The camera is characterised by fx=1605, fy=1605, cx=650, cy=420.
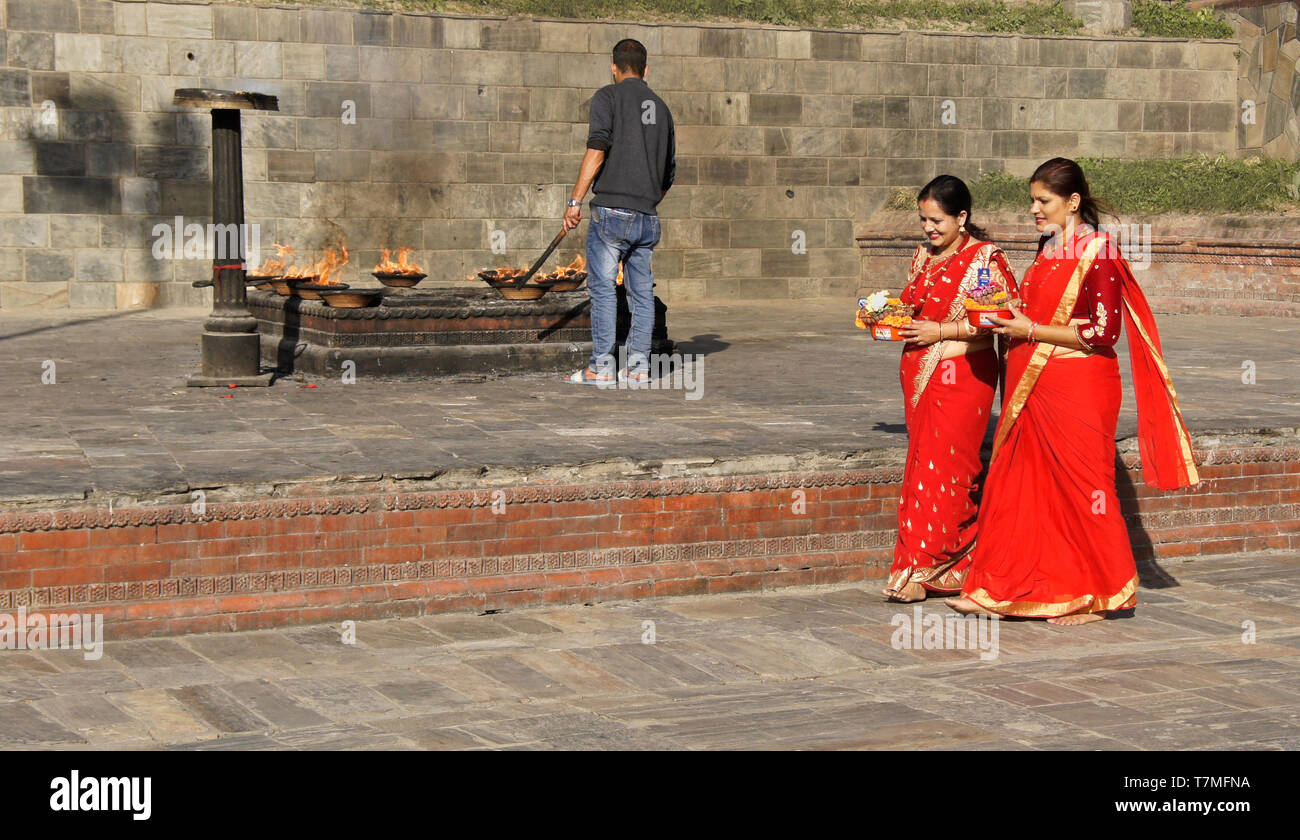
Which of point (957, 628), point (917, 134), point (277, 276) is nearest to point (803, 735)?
point (957, 628)

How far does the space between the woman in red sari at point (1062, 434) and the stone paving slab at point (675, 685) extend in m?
0.17

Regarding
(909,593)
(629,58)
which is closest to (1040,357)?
(909,593)

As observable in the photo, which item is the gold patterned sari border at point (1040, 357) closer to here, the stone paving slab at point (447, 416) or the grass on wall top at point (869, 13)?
the stone paving slab at point (447, 416)

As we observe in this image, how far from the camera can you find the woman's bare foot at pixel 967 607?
6.46 m

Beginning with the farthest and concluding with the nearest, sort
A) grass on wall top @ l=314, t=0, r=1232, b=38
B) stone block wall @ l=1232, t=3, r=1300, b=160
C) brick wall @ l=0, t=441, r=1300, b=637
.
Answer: stone block wall @ l=1232, t=3, r=1300, b=160
grass on wall top @ l=314, t=0, r=1232, b=38
brick wall @ l=0, t=441, r=1300, b=637

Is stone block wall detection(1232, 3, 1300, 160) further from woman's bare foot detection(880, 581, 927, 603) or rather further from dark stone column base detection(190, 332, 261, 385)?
woman's bare foot detection(880, 581, 927, 603)

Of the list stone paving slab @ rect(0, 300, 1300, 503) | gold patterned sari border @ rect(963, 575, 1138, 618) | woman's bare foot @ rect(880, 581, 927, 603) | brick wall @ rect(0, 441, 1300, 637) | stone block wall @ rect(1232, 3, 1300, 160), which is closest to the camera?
brick wall @ rect(0, 441, 1300, 637)

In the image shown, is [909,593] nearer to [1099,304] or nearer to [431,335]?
[1099,304]

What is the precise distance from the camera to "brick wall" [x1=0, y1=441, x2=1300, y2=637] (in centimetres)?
584

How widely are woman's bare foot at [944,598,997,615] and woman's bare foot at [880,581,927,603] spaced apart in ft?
0.51

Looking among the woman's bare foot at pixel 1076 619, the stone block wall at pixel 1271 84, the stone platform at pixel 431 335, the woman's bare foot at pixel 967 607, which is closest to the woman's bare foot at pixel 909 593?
the woman's bare foot at pixel 967 607

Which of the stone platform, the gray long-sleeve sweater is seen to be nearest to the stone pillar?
the stone platform

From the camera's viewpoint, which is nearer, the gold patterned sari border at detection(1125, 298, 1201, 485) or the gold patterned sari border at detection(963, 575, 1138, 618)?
the gold patterned sari border at detection(963, 575, 1138, 618)

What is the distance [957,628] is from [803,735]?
5.25 feet
